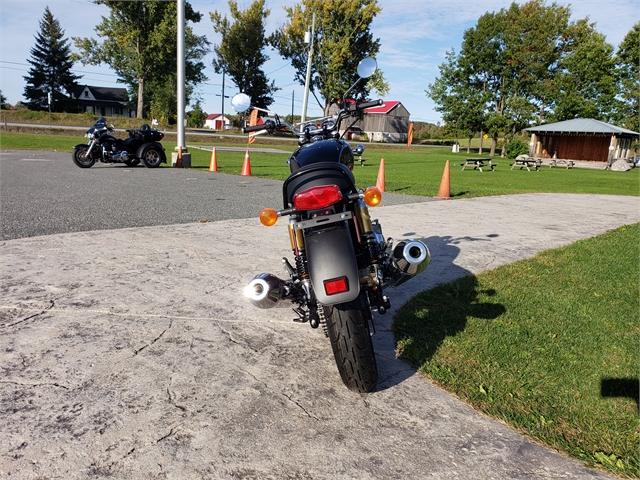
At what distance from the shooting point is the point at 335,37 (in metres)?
58.8

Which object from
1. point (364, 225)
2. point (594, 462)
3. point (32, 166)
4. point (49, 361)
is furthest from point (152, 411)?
point (32, 166)

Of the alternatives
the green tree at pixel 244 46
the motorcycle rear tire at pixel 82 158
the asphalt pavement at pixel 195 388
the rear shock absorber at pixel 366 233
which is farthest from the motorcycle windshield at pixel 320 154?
the green tree at pixel 244 46

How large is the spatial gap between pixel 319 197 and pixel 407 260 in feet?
2.56

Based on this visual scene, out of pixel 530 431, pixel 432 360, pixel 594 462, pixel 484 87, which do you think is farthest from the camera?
pixel 484 87

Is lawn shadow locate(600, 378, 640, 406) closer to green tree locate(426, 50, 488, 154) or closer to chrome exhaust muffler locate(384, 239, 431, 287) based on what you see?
chrome exhaust muffler locate(384, 239, 431, 287)

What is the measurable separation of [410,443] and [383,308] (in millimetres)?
897

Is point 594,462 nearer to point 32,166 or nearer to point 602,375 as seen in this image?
point 602,375

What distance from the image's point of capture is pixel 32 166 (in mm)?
14992

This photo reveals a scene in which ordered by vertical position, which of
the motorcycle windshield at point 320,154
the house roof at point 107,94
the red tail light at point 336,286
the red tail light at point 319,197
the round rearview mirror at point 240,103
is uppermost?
the house roof at point 107,94

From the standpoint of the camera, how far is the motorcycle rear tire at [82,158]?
15.5 meters

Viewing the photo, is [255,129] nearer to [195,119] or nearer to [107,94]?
[195,119]

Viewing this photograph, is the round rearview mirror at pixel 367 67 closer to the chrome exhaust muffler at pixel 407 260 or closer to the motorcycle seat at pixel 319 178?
the motorcycle seat at pixel 319 178

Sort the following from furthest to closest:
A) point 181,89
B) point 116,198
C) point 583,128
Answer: point 583,128 → point 181,89 → point 116,198

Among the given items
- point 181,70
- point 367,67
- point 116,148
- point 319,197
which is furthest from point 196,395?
point 181,70
